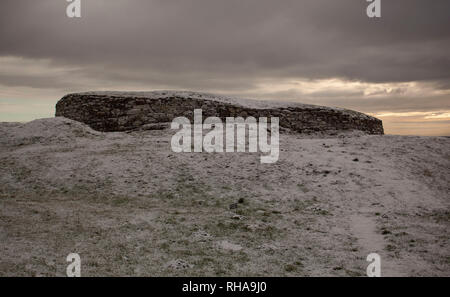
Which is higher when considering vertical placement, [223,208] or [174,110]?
[174,110]

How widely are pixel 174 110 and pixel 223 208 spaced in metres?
15.2

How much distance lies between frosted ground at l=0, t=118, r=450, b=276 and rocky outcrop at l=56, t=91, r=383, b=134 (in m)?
4.64

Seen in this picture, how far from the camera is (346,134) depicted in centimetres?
2973

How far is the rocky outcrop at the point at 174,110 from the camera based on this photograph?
90.4ft

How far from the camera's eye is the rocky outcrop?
27.5 metres

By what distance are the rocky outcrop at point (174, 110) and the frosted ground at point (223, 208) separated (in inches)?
183

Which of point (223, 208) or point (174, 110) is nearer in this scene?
point (223, 208)

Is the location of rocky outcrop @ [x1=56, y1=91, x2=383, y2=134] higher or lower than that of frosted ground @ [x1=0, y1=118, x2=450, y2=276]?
higher

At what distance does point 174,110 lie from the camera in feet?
90.6

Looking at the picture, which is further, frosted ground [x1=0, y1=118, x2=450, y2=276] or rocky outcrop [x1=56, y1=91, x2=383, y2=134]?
rocky outcrop [x1=56, y1=91, x2=383, y2=134]

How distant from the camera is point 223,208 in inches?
538

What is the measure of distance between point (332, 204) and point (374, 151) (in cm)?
728
